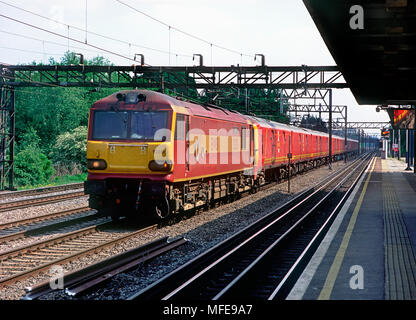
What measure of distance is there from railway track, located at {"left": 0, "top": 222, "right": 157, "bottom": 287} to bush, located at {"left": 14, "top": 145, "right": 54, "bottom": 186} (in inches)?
817

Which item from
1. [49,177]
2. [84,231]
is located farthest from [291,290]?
[49,177]

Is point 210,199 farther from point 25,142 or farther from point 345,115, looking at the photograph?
point 345,115

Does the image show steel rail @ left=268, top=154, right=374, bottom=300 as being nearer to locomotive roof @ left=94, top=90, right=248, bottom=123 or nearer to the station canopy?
the station canopy

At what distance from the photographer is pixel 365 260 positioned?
966 centimetres

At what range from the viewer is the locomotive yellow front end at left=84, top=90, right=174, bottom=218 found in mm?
13000

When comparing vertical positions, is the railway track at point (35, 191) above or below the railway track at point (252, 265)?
above

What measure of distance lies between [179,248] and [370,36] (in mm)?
5884

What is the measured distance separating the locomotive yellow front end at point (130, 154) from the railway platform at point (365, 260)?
444 centimetres

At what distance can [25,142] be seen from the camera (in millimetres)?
45000

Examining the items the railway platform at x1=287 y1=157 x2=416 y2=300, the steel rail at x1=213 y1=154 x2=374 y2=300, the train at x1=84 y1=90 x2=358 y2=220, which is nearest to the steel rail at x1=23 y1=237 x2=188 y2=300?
the steel rail at x1=213 y1=154 x2=374 y2=300

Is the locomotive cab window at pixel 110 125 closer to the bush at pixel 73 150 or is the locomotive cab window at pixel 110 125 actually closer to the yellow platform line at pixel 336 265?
the yellow platform line at pixel 336 265

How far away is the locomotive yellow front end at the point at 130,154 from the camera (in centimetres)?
1300

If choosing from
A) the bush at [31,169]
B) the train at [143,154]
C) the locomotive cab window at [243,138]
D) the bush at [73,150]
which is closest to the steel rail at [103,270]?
the train at [143,154]
